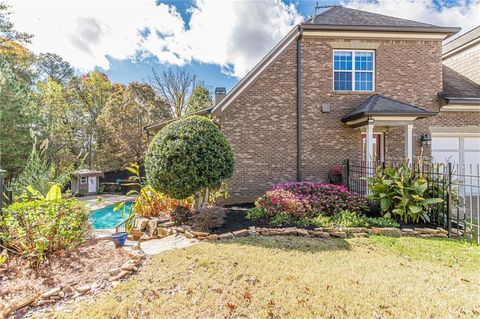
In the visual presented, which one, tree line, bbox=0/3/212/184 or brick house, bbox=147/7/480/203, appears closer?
brick house, bbox=147/7/480/203

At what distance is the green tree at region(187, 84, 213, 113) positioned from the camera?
27.1 metres

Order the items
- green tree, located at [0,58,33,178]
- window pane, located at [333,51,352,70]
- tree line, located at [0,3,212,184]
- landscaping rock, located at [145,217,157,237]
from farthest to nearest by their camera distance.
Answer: tree line, located at [0,3,212,184], green tree, located at [0,58,33,178], window pane, located at [333,51,352,70], landscaping rock, located at [145,217,157,237]

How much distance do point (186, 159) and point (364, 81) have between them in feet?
27.0

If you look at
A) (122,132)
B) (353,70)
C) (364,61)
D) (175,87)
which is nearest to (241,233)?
(353,70)

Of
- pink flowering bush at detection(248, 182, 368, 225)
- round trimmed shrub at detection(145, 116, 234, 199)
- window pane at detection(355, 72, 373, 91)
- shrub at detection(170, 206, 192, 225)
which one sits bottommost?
shrub at detection(170, 206, 192, 225)

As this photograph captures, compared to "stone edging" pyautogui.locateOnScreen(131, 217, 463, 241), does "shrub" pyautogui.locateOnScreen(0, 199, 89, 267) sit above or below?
above

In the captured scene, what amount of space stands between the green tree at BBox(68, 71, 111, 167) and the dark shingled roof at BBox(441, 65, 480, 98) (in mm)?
23415

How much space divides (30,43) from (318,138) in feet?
75.8

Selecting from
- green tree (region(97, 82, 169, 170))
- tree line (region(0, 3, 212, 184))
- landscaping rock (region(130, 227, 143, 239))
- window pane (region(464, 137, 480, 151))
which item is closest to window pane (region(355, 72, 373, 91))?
window pane (region(464, 137, 480, 151))

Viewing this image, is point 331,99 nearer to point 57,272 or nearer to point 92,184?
point 57,272

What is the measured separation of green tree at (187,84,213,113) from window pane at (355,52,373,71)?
19387 millimetres

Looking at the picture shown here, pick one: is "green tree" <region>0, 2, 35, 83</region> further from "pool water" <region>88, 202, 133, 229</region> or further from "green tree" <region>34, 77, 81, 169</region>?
"pool water" <region>88, 202, 133, 229</region>

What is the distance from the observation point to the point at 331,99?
9.56 meters

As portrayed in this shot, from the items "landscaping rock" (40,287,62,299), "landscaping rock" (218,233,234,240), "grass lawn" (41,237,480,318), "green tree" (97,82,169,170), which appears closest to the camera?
"grass lawn" (41,237,480,318)
